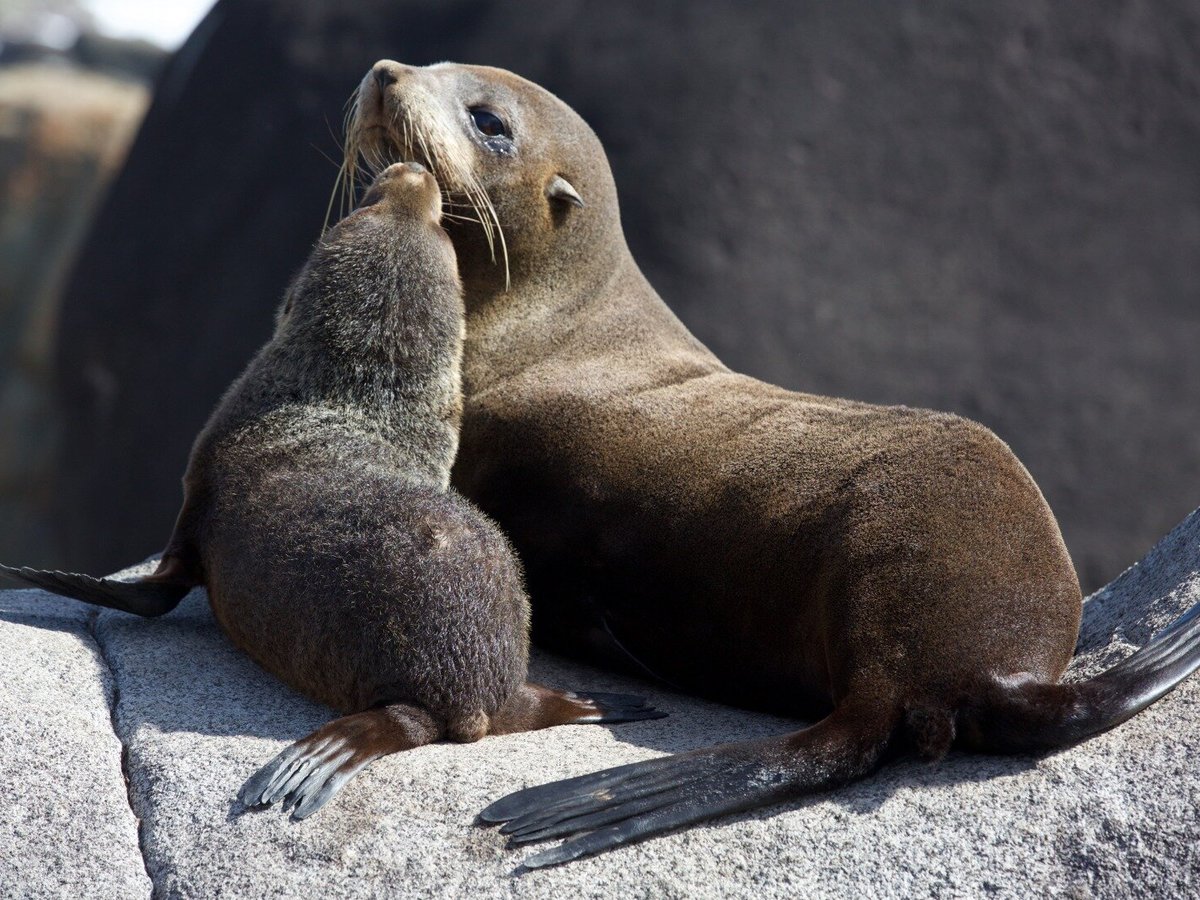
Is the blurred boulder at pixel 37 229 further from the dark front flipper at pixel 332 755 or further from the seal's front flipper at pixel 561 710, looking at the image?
the dark front flipper at pixel 332 755

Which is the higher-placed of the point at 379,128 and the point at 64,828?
the point at 379,128

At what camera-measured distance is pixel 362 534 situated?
3889 millimetres

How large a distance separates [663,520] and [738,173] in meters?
6.57

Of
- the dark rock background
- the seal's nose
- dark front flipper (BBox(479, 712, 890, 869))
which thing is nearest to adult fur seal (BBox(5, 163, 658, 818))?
the seal's nose

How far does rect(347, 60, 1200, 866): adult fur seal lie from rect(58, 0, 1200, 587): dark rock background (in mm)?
4925

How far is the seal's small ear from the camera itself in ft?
18.4

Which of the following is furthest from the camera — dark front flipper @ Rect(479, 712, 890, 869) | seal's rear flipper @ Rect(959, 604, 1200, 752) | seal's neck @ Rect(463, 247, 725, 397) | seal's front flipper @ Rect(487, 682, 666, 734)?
seal's neck @ Rect(463, 247, 725, 397)

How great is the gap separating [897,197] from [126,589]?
314 inches

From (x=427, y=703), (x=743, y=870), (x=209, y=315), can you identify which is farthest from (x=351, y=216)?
(x=209, y=315)

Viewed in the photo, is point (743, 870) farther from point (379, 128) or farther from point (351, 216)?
point (379, 128)

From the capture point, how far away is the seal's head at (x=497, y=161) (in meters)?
5.30

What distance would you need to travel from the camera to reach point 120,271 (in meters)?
13.2

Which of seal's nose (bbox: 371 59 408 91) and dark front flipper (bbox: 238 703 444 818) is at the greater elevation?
seal's nose (bbox: 371 59 408 91)

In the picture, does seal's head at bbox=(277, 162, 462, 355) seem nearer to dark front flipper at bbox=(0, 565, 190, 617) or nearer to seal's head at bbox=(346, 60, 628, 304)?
seal's head at bbox=(346, 60, 628, 304)
